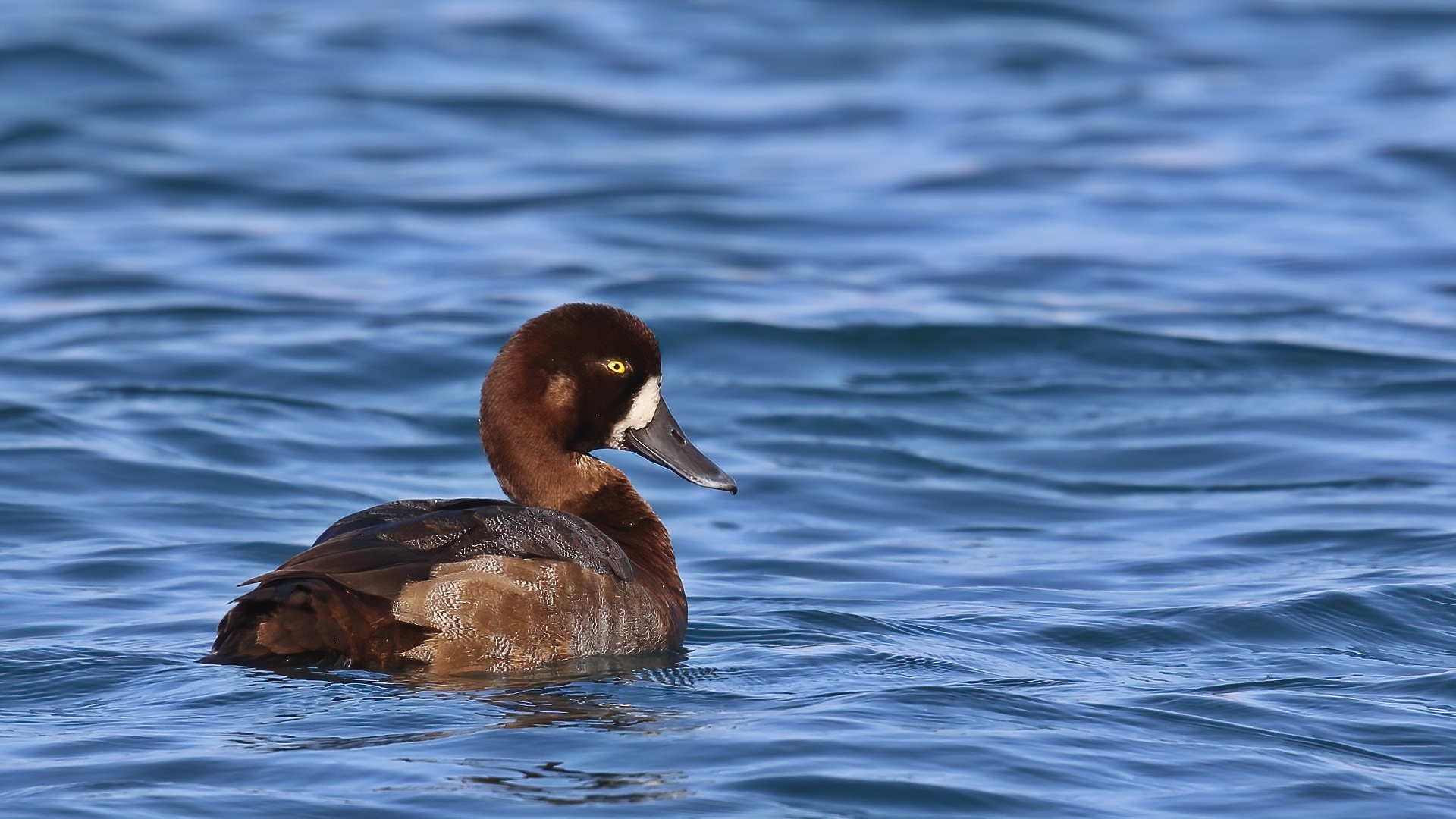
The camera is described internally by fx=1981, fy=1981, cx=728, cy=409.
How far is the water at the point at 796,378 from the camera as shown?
5207 mm

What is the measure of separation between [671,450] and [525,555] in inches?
51.7

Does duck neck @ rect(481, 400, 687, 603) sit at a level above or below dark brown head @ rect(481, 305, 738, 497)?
below

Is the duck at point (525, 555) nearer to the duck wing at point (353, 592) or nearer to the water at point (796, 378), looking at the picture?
the duck wing at point (353, 592)

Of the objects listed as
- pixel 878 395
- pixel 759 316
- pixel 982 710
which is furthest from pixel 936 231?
pixel 982 710

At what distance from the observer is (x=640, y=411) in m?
6.90

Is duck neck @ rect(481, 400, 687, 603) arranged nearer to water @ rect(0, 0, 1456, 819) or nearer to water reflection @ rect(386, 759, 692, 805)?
water @ rect(0, 0, 1456, 819)

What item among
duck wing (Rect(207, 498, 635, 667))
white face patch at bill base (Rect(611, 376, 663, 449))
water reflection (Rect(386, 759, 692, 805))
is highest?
white face patch at bill base (Rect(611, 376, 663, 449))

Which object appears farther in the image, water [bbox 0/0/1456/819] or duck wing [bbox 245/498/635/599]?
duck wing [bbox 245/498/635/599]

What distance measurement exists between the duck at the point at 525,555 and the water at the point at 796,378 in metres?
0.15

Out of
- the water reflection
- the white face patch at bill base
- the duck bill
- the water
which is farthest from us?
the duck bill

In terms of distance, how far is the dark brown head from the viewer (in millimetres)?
6594

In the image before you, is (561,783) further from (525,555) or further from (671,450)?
(671,450)

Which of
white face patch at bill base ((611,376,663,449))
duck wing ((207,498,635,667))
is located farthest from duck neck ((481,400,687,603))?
duck wing ((207,498,635,667))

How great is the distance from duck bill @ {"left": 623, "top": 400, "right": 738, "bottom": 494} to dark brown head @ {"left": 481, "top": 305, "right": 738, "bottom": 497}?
0.52 feet
